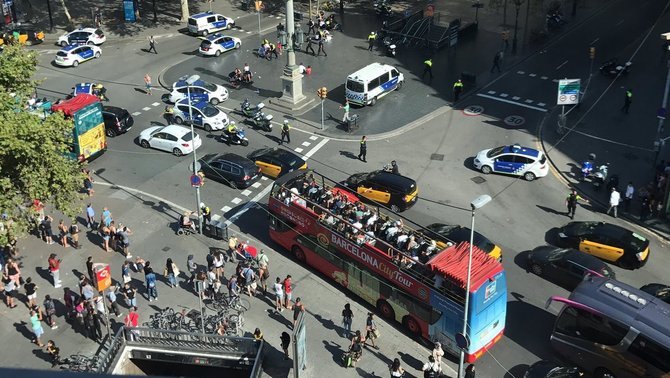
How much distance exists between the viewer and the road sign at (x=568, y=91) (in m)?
42.4

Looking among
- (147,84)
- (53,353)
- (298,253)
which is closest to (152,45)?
(147,84)

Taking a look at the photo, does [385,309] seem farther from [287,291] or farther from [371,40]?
[371,40]

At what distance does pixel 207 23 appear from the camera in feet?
200

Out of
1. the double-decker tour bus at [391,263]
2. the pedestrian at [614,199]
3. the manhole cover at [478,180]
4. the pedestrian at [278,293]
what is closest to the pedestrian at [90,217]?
the double-decker tour bus at [391,263]

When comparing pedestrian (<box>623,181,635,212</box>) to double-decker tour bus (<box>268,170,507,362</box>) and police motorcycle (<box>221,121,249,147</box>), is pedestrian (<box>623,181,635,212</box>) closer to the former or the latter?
double-decker tour bus (<box>268,170,507,362</box>)

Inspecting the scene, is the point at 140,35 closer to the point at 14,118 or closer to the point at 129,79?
the point at 129,79

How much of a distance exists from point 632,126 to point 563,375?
24748 mm

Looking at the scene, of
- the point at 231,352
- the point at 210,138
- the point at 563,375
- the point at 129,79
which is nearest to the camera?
the point at 563,375

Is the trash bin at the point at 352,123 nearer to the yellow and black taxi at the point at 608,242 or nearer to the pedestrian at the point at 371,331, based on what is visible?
the yellow and black taxi at the point at 608,242

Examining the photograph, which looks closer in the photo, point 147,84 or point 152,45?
point 147,84

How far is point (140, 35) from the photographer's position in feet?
201

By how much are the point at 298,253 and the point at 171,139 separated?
43.4 ft

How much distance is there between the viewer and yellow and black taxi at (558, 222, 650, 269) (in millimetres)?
31969

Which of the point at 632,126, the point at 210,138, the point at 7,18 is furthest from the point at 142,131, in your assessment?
the point at 632,126
